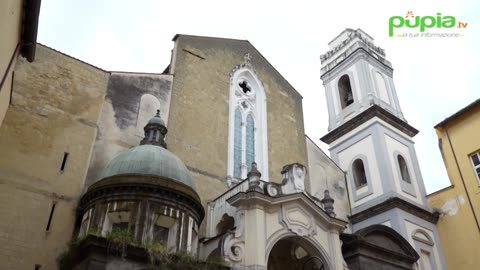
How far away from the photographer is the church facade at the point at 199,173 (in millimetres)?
12508

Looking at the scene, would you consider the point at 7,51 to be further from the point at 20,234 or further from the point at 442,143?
the point at 442,143

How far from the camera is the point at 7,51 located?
32.1ft

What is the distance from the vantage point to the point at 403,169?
2298 cm

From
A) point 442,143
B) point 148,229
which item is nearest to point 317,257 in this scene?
point 148,229

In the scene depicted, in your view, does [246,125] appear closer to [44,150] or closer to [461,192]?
[44,150]

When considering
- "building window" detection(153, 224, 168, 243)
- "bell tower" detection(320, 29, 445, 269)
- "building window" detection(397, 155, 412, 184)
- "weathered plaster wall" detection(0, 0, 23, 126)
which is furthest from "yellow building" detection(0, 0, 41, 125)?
"building window" detection(397, 155, 412, 184)

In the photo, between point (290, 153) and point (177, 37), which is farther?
point (290, 153)

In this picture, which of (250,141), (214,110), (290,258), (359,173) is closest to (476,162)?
(359,173)

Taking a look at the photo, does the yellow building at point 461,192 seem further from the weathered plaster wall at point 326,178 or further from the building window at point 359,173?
the weathered plaster wall at point 326,178

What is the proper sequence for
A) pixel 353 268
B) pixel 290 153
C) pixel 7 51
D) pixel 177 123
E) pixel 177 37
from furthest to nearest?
pixel 290 153, pixel 177 37, pixel 177 123, pixel 353 268, pixel 7 51

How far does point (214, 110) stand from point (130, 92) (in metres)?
3.89

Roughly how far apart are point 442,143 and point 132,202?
17.3 metres

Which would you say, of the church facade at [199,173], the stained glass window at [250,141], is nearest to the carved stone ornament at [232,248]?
the church facade at [199,173]

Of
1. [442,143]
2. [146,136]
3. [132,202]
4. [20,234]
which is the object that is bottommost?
[20,234]
